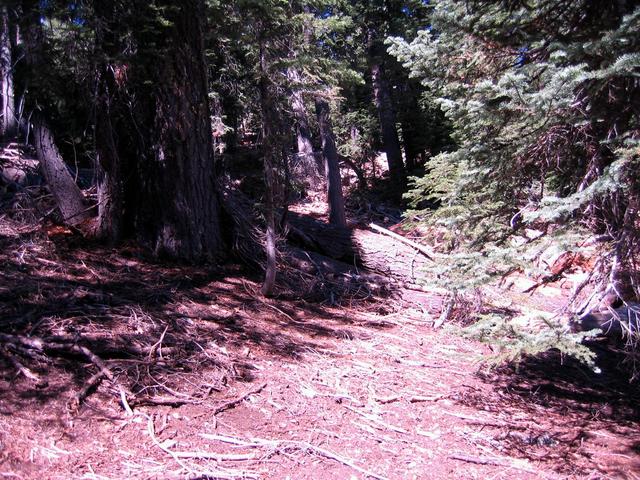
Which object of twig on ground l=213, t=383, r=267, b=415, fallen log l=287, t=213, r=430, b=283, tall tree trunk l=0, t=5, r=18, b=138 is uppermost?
tall tree trunk l=0, t=5, r=18, b=138

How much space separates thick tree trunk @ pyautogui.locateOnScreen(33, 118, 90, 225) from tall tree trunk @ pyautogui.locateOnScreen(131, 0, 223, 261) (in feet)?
2.48

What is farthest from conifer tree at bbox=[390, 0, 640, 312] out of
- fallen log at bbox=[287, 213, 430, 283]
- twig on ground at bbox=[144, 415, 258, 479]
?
fallen log at bbox=[287, 213, 430, 283]

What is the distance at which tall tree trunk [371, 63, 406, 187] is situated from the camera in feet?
61.1

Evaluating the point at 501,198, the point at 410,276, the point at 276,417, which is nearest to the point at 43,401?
the point at 276,417

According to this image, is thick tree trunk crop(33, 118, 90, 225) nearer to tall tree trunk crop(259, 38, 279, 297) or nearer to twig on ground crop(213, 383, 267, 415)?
tall tree trunk crop(259, 38, 279, 297)

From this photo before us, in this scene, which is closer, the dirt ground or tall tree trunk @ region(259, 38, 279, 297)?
the dirt ground

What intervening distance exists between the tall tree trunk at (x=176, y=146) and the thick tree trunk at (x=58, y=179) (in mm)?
757

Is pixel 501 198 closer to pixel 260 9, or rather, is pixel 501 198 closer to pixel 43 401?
pixel 260 9

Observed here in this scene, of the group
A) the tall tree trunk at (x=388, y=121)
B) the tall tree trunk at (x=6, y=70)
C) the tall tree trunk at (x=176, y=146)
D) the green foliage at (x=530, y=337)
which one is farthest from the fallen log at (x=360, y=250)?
the tall tree trunk at (x=388, y=121)

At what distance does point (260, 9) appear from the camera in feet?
19.4

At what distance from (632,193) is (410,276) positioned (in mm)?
5112

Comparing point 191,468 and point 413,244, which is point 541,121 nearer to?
point 191,468

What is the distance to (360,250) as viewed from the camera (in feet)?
29.7

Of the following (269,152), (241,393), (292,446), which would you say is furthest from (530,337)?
(269,152)
